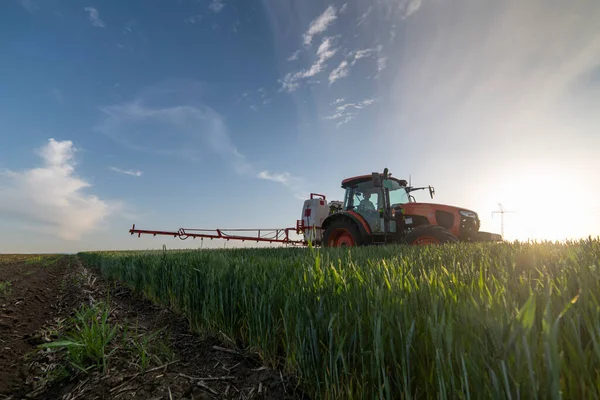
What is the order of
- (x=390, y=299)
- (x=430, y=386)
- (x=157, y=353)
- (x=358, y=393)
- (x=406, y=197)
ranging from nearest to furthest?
(x=430, y=386) < (x=358, y=393) < (x=390, y=299) < (x=157, y=353) < (x=406, y=197)

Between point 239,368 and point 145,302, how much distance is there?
4.17 metres

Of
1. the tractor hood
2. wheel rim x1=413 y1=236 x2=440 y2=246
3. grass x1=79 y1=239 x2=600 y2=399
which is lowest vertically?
grass x1=79 y1=239 x2=600 y2=399

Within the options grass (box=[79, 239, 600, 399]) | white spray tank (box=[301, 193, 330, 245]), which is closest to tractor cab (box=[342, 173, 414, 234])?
white spray tank (box=[301, 193, 330, 245])

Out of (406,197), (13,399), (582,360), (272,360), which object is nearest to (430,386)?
(582,360)

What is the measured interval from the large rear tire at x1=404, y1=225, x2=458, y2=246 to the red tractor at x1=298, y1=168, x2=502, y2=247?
0.08ft

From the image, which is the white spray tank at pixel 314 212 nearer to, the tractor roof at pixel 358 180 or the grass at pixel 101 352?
the tractor roof at pixel 358 180

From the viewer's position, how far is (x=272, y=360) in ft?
7.55

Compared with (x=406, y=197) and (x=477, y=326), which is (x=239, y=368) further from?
(x=406, y=197)

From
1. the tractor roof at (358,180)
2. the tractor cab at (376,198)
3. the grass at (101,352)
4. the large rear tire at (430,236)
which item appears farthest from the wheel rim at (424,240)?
the grass at (101,352)

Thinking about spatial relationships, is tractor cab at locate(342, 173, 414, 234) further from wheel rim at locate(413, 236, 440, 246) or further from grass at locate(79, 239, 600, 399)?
grass at locate(79, 239, 600, 399)

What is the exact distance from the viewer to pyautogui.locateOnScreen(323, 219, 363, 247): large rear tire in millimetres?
9339

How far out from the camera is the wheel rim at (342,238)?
9820mm

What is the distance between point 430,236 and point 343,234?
3124 millimetres

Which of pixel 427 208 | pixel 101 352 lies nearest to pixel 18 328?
pixel 101 352
